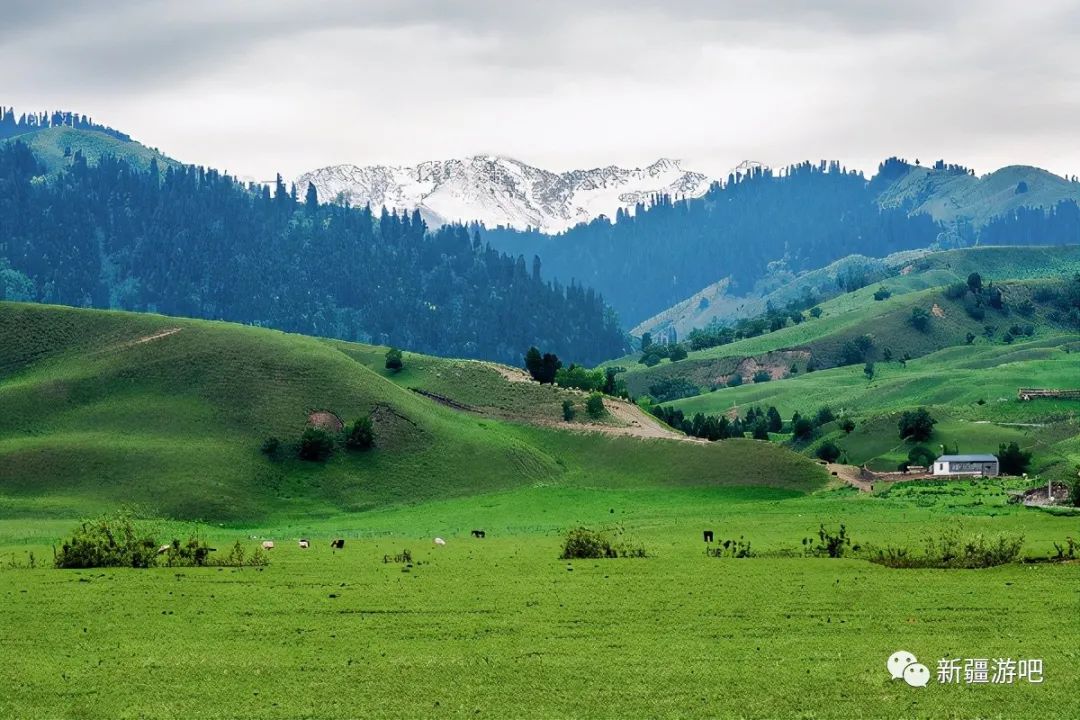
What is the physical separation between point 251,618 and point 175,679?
11.2 metres

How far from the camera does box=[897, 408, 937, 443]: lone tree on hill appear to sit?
182 meters

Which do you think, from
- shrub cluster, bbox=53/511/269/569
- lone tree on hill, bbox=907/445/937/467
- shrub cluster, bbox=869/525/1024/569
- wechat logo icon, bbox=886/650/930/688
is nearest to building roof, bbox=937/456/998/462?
lone tree on hill, bbox=907/445/937/467

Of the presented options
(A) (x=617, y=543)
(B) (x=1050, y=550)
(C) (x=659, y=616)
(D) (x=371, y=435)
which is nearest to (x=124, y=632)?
(C) (x=659, y=616)

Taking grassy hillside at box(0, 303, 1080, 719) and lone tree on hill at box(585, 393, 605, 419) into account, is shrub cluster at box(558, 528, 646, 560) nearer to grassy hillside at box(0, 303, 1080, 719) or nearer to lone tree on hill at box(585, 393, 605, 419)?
grassy hillside at box(0, 303, 1080, 719)

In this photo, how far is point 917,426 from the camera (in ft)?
596

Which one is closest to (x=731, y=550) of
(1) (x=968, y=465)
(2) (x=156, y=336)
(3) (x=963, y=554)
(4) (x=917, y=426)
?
(3) (x=963, y=554)

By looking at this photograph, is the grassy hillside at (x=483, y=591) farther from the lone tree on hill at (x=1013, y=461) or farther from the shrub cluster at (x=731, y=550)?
the lone tree on hill at (x=1013, y=461)

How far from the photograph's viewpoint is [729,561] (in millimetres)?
76750

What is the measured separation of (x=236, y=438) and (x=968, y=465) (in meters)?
77.6

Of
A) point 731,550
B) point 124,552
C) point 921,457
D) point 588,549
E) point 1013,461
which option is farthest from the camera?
point 921,457

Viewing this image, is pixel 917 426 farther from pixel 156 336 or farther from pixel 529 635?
pixel 529 635

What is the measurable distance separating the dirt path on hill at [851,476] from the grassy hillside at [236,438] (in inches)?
127

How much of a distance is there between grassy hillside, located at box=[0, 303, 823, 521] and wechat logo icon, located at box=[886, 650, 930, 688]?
89134 mm

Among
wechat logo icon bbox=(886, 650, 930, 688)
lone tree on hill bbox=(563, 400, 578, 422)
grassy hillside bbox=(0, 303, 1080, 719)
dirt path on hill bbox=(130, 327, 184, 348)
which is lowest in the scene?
wechat logo icon bbox=(886, 650, 930, 688)
